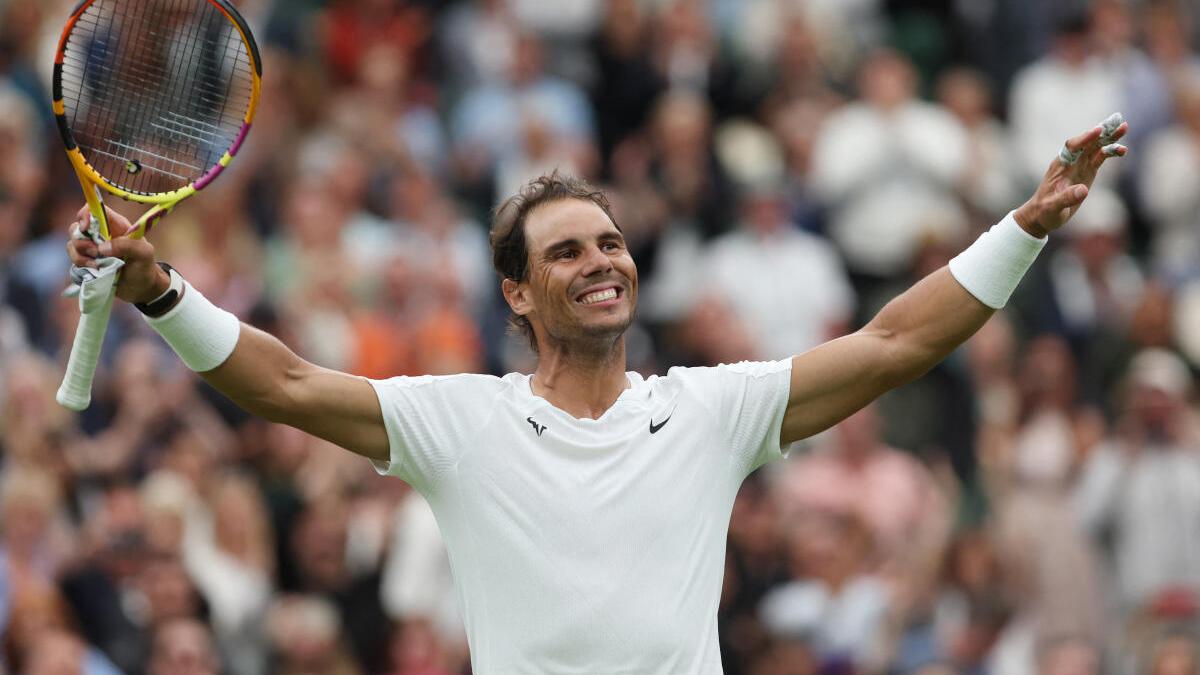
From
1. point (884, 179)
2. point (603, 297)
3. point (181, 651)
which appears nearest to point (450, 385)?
point (603, 297)

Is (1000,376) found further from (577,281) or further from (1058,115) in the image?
(577,281)

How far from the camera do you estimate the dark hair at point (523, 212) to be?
5996mm

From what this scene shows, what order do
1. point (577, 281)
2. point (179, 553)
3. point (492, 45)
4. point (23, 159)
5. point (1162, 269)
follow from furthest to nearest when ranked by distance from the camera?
point (492, 45) → point (1162, 269) → point (23, 159) → point (179, 553) → point (577, 281)

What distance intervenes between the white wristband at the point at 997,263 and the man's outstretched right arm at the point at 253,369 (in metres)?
1.63

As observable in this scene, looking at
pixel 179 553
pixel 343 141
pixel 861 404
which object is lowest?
pixel 179 553

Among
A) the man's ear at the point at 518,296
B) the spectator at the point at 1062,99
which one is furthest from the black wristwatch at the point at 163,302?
the spectator at the point at 1062,99

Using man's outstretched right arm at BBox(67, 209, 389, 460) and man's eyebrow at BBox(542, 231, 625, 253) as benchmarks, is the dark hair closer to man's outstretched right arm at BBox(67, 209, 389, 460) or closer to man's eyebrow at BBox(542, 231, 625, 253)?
man's eyebrow at BBox(542, 231, 625, 253)

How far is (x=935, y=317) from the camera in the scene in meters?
5.71

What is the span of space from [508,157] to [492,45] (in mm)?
1412

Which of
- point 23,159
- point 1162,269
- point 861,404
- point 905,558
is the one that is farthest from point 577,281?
point 1162,269

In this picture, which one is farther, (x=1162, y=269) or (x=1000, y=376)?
(x=1162, y=269)

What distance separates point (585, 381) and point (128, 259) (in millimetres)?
1284

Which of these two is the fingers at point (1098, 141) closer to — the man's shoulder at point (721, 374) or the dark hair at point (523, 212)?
the man's shoulder at point (721, 374)

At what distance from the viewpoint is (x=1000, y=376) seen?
1305 cm
